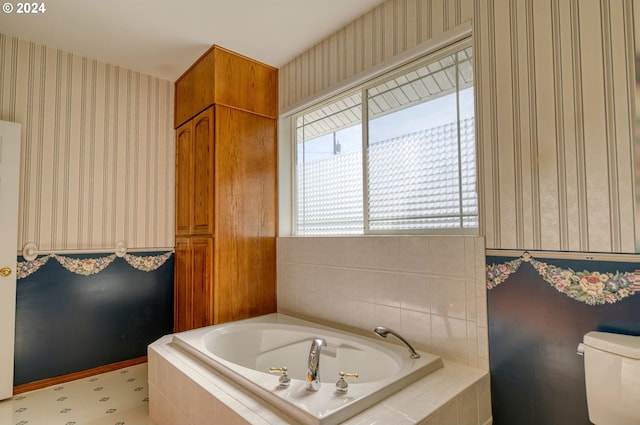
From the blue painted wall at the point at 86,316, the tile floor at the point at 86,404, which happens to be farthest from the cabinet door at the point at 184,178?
the tile floor at the point at 86,404

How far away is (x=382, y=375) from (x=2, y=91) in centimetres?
312

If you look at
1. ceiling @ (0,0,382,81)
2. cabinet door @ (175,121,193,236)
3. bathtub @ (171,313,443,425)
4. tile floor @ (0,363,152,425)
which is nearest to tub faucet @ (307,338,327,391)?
bathtub @ (171,313,443,425)

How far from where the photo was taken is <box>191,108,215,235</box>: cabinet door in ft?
8.49

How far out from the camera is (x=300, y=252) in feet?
8.63

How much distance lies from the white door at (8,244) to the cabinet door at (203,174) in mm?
1154

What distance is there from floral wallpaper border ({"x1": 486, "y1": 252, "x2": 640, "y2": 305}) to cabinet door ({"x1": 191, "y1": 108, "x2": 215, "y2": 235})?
2.01 meters

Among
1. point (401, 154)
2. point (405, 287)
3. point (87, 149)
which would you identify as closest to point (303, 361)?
point (405, 287)

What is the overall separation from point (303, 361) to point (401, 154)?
1.42m

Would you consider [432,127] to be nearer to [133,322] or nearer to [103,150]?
[103,150]

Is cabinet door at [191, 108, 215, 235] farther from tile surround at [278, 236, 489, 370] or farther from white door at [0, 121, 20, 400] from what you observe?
white door at [0, 121, 20, 400]

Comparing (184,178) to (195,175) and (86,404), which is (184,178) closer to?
(195,175)

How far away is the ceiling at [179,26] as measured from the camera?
6.98 feet

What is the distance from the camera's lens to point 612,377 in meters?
1.18

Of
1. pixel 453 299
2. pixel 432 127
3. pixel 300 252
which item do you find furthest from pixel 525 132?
pixel 300 252
